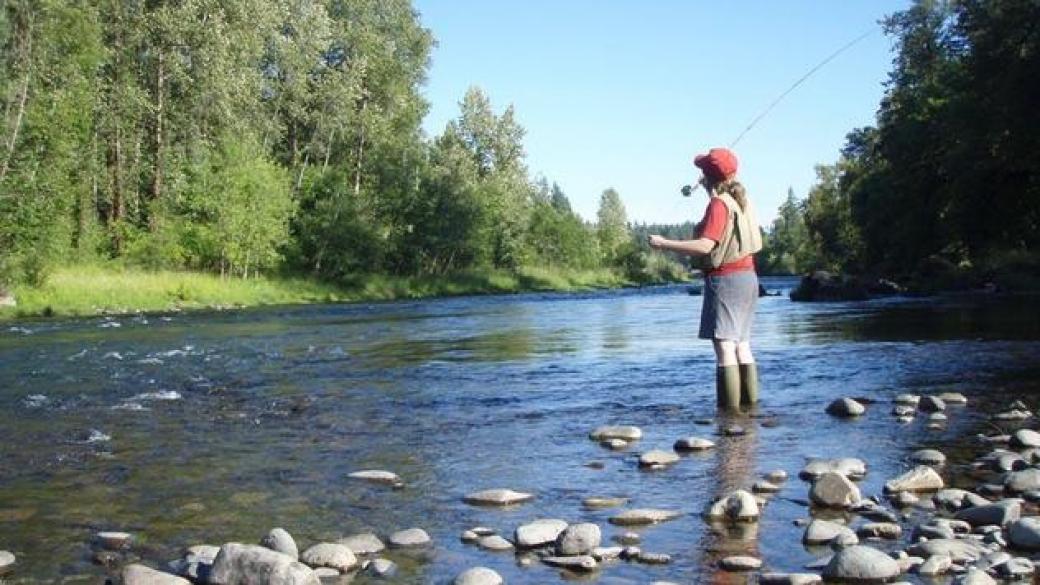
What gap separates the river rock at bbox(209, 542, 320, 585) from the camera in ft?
14.9

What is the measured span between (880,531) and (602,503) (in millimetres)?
1683

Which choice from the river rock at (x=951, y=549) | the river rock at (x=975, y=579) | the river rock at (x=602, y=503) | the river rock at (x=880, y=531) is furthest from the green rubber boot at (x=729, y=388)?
the river rock at (x=975, y=579)

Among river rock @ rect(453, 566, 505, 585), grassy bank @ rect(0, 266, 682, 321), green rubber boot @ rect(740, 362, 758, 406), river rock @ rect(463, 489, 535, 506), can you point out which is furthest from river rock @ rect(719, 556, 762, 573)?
grassy bank @ rect(0, 266, 682, 321)

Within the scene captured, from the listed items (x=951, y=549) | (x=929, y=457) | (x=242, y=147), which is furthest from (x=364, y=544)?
(x=242, y=147)

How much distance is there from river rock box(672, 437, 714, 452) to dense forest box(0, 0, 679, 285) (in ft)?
107

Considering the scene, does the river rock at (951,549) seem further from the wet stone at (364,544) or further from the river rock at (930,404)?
the river rock at (930,404)

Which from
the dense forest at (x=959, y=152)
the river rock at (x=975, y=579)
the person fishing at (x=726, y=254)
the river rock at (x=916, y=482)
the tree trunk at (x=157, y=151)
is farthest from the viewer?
the tree trunk at (x=157, y=151)

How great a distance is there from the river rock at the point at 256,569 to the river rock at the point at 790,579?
210cm

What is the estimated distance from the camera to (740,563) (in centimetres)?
478

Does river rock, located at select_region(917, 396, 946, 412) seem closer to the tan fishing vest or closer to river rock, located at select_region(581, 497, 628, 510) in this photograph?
the tan fishing vest

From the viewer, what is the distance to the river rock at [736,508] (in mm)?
5641

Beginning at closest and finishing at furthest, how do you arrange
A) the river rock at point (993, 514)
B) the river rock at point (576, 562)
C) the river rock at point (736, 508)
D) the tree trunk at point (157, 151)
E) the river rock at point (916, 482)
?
1. the river rock at point (576, 562)
2. the river rock at point (993, 514)
3. the river rock at point (736, 508)
4. the river rock at point (916, 482)
5. the tree trunk at point (157, 151)

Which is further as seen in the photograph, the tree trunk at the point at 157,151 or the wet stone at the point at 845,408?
the tree trunk at the point at 157,151

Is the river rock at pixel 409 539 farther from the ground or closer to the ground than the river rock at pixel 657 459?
closer to the ground
